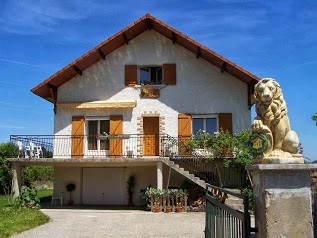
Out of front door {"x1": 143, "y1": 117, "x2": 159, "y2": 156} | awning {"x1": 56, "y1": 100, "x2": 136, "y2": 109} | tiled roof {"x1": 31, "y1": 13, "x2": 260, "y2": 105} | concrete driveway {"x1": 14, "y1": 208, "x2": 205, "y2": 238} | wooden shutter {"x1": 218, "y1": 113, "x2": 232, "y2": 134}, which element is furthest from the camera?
front door {"x1": 143, "y1": 117, "x2": 159, "y2": 156}

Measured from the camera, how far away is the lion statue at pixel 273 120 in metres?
3.55

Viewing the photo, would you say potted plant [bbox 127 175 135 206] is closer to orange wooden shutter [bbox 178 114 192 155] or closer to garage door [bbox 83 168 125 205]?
garage door [bbox 83 168 125 205]

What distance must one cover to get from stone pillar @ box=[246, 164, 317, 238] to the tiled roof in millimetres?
14459

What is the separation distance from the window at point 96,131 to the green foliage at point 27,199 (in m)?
3.55

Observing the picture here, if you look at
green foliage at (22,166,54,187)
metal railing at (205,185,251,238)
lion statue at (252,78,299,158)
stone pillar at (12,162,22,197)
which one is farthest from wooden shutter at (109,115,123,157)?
lion statue at (252,78,299,158)

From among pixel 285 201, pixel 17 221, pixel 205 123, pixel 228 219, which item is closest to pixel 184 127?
pixel 205 123

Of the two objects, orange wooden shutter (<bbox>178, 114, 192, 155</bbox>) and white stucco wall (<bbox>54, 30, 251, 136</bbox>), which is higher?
white stucco wall (<bbox>54, 30, 251, 136</bbox>)

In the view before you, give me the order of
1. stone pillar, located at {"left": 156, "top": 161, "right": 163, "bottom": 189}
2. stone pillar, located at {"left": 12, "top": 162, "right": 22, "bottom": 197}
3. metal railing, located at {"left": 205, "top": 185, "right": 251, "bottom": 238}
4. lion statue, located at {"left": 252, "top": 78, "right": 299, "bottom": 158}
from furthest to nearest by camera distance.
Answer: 1. stone pillar, located at {"left": 12, "top": 162, "right": 22, "bottom": 197}
2. stone pillar, located at {"left": 156, "top": 161, "right": 163, "bottom": 189}
3. lion statue, located at {"left": 252, "top": 78, "right": 299, "bottom": 158}
4. metal railing, located at {"left": 205, "top": 185, "right": 251, "bottom": 238}

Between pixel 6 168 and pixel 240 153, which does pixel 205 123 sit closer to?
pixel 240 153

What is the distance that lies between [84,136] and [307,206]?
16.2 m

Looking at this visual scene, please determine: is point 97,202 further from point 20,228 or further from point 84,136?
point 20,228

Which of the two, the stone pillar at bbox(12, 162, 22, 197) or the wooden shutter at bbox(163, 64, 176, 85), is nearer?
the stone pillar at bbox(12, 162, 22, 197)

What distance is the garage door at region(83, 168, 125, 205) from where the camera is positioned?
19.4 m

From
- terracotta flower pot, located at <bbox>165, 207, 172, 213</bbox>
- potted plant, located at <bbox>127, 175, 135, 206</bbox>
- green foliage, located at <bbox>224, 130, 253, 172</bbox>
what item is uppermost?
green foliage, located at <bbox>224, 130, 253, 172</bbox>
